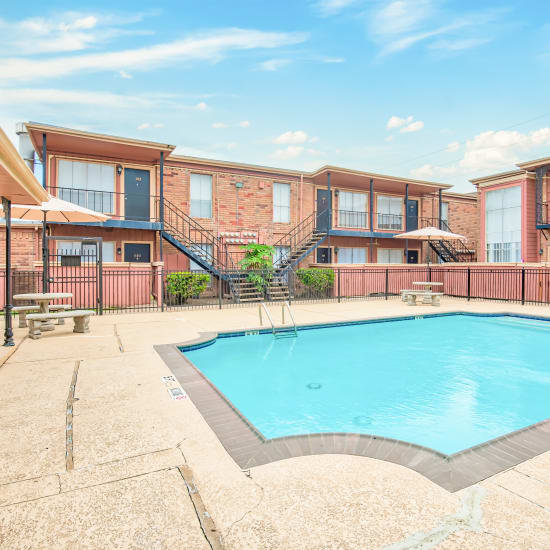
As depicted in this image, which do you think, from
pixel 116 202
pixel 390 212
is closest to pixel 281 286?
pixel 116 202

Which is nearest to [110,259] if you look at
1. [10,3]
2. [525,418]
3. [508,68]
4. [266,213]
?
[266,213]

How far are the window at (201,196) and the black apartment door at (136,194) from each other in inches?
78.1

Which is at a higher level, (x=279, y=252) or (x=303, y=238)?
(x=303, y=238)

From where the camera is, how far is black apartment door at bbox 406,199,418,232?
22031 mm

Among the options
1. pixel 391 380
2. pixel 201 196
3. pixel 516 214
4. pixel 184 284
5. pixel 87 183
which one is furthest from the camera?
pixel 516 214

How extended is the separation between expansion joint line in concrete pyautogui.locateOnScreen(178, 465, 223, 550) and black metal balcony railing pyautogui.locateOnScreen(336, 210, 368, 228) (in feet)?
58.6

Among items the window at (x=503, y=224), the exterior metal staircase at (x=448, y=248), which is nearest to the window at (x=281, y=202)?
the exterior metal staircase at (x=448, y=248)

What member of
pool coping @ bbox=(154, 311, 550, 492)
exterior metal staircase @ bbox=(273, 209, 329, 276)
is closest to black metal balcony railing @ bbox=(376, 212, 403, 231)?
exterior metal staircase @ bbox=(273, 209, 329, 276)

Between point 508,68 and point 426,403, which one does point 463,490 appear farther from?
point 508,68

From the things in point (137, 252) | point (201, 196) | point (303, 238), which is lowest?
point (137, 252)

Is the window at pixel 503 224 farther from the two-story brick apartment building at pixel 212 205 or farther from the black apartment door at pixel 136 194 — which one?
the black apartment door at pixel 136 194

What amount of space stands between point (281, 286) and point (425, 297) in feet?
17.8

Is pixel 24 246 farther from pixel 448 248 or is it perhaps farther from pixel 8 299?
pixel 448 248

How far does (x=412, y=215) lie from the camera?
2223cm
